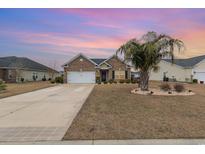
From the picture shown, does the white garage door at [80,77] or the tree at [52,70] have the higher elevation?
the tree at [52,70]

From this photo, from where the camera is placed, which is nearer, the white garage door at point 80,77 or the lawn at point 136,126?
the lawn at point 136,126

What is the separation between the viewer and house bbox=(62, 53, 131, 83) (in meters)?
33.5

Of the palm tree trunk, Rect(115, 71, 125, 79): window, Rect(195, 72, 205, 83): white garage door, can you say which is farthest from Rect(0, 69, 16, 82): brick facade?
Rect(195, 72, 205, 83): white garage door

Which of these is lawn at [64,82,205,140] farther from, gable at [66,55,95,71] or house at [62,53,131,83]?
gable at [66,55,95,71]

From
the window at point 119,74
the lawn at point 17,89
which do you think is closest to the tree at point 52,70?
the window at point 119,74

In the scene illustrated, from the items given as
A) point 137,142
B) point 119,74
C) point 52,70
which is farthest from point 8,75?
point 137,142

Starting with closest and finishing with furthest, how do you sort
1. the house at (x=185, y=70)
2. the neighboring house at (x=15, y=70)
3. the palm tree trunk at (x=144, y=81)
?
the palm tree trunk at (x=144, y=81), the house at (x=185, y=70), the neighboring house at (x=15, y=70)

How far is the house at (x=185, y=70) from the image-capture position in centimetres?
3500

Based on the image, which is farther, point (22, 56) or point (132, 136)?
point (22, 56)

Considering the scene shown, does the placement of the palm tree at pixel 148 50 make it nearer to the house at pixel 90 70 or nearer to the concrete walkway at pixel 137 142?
the concrete walkway at pixel 137 142

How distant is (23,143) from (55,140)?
0.73 metres

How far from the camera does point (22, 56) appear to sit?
4350cm

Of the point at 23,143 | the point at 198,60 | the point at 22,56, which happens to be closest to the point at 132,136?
the point at 23,143
